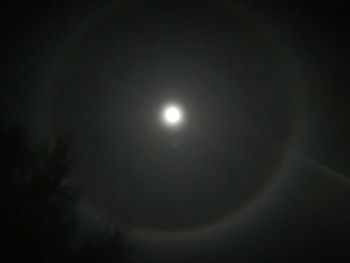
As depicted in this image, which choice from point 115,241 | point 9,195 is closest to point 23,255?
point 9,195

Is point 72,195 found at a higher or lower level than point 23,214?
higher

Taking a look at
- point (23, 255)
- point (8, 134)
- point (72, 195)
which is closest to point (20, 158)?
point (8, 134)

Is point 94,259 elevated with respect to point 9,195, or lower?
lower

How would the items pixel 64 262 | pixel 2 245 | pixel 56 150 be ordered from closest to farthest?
pixel 2 245
pixel 64 262
pixel 56 150

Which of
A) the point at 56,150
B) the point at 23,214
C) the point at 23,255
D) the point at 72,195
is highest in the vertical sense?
the point at 56,150

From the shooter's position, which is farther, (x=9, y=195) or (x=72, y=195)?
(x=72, y=195)

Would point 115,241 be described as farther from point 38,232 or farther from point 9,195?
point 9,195

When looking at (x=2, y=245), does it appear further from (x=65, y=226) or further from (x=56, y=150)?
(x=56, y=150)

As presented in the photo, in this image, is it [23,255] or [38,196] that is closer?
[23,255]

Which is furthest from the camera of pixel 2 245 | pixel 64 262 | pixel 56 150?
pixel 56 150
